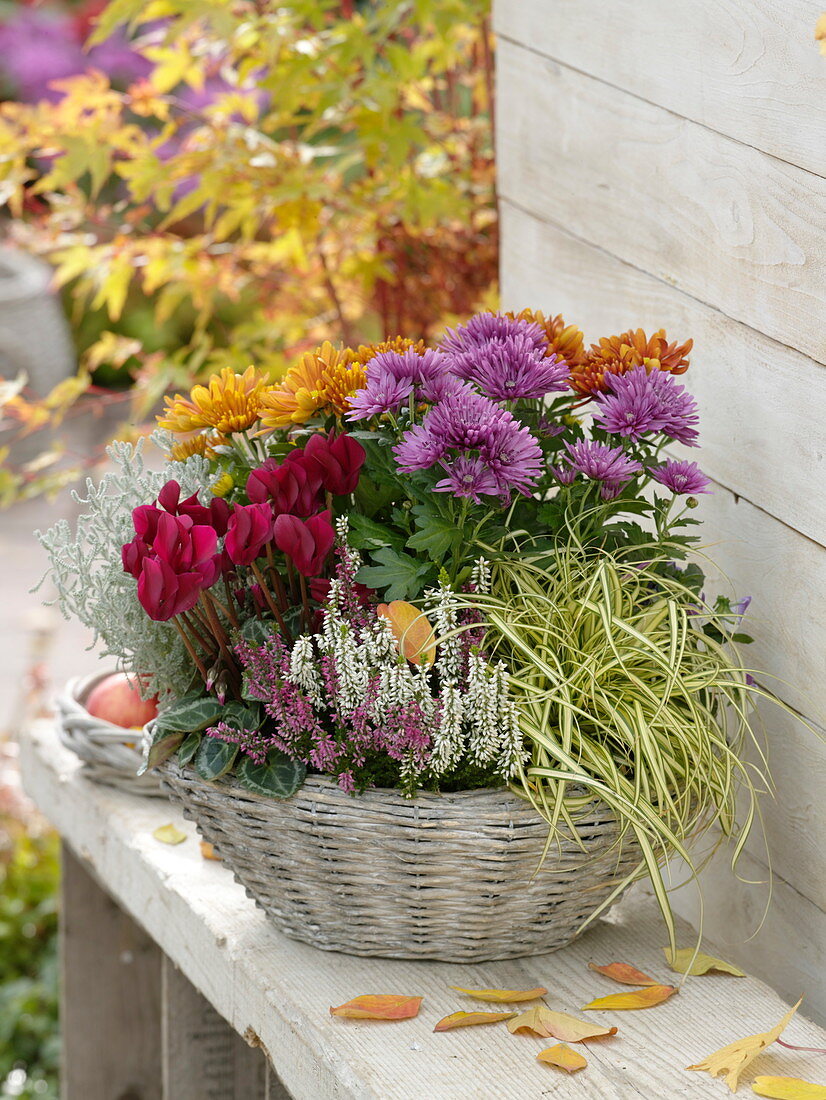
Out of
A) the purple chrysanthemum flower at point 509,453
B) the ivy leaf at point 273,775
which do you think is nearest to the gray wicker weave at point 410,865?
the ivy leaf at point 273,775

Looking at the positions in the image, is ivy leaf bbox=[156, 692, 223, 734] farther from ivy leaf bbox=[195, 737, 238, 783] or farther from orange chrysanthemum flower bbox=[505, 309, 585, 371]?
orange chrysanthemum flower bbox=[505, 309, 585, 371]

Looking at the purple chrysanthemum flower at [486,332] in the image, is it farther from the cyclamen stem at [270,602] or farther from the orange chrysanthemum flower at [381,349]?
the cyclamen stem at [270,602]

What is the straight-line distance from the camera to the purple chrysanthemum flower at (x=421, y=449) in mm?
812

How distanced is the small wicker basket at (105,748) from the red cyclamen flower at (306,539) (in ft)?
1.44

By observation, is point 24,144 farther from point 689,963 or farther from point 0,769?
point 0,769

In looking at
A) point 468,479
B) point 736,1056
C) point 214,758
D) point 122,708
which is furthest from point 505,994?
point 122,708

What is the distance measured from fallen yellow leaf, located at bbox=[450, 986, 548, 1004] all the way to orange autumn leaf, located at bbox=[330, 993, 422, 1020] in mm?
43

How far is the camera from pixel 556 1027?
2.79ft

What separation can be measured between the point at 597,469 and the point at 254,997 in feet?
1.54

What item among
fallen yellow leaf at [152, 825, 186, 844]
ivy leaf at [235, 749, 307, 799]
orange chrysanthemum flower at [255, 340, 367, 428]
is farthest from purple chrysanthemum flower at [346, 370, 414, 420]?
fallen yellow leaf at [152, 825, 186, 844]

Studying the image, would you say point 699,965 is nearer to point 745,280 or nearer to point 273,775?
point 273,775

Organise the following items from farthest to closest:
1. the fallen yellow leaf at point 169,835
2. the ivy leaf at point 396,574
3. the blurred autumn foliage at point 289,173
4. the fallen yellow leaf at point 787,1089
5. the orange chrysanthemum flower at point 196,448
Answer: the blurred autumn foliage at point 289,173, the fallen yellow leaf at point 169,835, the orange chrysanthemum flower at point 196,448, the ivy leaf at point 396,574, the fallen yellow leaf at point 787,1089

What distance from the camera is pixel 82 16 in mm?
5398

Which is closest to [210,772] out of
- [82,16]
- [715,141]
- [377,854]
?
[377,854]
